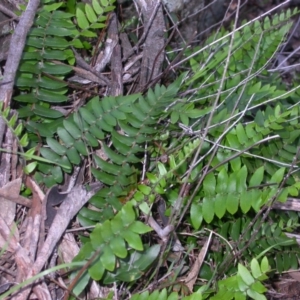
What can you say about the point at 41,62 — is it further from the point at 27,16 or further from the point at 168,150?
the point at 168,150

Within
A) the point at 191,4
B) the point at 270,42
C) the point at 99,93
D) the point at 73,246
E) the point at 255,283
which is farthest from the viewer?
the point at 191,4

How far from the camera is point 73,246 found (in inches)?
74.7

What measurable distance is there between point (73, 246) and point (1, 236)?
0.84 ft

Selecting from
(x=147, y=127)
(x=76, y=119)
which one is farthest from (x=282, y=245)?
(x=76, y=119)

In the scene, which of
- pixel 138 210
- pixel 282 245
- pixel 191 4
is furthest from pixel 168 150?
pixel 191 4

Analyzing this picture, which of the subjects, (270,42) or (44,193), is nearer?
(44,193)

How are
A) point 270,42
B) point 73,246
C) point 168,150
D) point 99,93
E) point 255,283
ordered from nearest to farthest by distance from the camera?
point 255,283 → point 73,246 → point 168,150 → point 99,93 → point 270,42

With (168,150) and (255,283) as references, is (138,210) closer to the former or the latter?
(168,150)

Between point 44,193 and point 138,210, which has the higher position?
point 44,193

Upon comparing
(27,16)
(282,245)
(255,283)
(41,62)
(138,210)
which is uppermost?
(27,16)

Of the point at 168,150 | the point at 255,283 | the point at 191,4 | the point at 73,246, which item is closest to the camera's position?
the point at 255,283

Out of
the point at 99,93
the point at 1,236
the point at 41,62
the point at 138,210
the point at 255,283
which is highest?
the point at 41,62

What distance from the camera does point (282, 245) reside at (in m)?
2.09

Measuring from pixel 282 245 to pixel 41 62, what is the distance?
3.94ft
